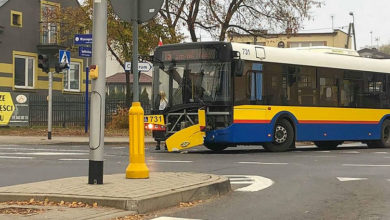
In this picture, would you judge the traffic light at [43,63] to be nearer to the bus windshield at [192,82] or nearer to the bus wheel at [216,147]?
the bus windshield at [192,82]

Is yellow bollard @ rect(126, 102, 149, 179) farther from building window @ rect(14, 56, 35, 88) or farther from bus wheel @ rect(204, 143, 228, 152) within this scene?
building window @ rect(14, 56, 35, 88)

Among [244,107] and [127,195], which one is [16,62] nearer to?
[244,107]

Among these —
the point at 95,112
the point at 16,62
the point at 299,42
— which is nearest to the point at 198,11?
the point at 16,62

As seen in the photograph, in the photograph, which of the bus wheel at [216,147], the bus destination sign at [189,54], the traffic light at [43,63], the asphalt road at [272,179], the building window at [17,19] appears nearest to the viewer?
the asphalt road at [272,179]

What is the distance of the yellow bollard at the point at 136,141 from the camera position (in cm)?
870

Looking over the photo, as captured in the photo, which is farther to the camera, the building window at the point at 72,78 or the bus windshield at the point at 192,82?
the building window at the point at 72,78

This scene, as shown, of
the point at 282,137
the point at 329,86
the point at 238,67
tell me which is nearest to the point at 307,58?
the point at 329,86

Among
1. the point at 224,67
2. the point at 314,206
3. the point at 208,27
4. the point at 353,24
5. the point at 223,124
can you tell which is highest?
the point at 353,24

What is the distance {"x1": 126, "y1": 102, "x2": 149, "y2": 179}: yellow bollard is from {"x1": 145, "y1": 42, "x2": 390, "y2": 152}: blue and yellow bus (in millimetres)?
7097

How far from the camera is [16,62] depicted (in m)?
34.8

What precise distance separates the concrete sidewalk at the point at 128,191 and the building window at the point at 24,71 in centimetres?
2771

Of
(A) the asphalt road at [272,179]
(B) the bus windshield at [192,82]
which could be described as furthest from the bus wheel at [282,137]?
(B) the bus windshield at [192,82]

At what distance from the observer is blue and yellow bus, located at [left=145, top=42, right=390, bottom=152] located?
16031mm

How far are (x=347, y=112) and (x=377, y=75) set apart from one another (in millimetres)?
2679
